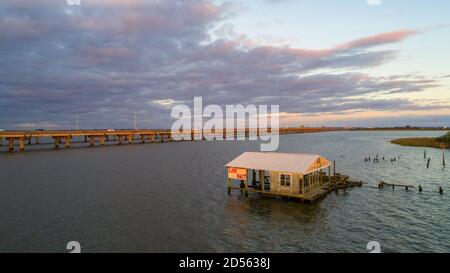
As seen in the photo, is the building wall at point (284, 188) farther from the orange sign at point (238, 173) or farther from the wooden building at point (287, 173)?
the orange sign at point (238, 173)

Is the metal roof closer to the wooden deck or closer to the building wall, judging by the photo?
the building wall

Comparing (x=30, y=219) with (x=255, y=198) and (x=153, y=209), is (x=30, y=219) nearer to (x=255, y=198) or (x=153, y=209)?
(x=153, y=209)

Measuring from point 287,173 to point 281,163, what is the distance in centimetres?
196

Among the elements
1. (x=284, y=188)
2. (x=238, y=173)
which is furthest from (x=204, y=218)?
(x=284, y=188)

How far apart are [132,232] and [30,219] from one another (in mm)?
10408

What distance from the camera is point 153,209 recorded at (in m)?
27.6

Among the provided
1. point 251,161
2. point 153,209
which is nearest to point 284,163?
point 251,161

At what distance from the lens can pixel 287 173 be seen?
29000 mm

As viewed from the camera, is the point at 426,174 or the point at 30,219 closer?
the point at 30,219

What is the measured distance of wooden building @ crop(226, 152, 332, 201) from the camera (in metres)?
29.0

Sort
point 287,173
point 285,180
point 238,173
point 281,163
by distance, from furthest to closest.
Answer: point 238,173, point 281,163, point 285,180, point 287,173

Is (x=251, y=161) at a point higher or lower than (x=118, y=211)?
higher

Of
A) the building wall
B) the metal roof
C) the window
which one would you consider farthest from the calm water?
the metal roof

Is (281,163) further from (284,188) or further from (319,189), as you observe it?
(319,189)
